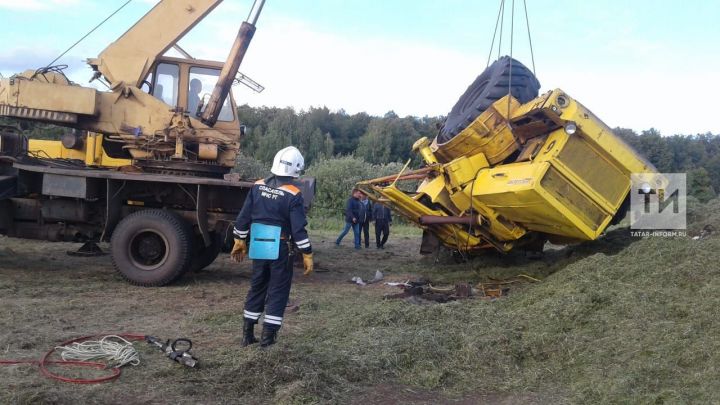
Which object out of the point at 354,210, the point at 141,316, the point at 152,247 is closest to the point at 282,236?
the point at 141,316

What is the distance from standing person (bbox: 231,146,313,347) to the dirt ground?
41cm

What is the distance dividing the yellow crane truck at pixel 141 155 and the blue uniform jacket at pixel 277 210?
2555 millimetres

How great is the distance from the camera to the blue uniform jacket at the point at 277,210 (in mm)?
5539

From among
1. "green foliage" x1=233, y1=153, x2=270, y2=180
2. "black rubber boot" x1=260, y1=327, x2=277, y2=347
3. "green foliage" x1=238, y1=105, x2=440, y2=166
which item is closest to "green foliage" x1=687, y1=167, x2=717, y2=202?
"black rubber boot" x1=260, y1=327, x2=277, y2=347

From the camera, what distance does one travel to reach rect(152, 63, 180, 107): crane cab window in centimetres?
917

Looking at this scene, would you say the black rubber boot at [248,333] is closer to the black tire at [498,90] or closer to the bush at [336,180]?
the black tire at [498,90]

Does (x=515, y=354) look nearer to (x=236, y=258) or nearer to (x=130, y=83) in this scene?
(x=236, y=258)

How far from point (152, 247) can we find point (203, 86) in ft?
7.72

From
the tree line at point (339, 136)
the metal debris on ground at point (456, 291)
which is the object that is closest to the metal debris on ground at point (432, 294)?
the metal debris on ground at point (456, 291)

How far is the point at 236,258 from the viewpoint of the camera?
5809mm

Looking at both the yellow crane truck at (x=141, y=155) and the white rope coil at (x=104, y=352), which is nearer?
the white rope coil at (x=104, y=352)

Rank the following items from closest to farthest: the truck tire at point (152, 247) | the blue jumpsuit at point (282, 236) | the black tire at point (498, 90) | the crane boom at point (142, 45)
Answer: the blue jumpsuit at point (282, 236), the truck tire at point (152, 247), the black tire at point (498, 90), the crane boom at point (142, 45)

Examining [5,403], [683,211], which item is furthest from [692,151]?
[5,403]

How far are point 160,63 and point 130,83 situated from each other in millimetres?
520
